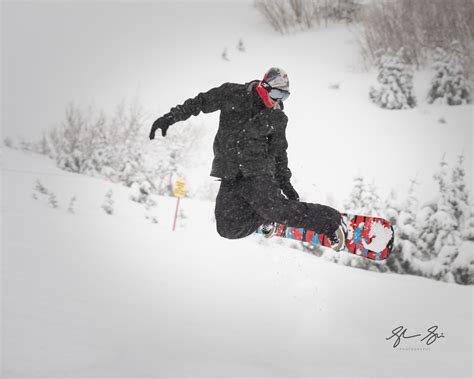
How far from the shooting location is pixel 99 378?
1649 mm

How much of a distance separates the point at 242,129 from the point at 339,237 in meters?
0.97

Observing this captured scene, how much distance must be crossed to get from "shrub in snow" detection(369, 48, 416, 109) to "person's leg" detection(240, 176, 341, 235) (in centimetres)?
894

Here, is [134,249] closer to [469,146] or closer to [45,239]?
[45,239]

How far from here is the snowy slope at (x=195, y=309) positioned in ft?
6.27

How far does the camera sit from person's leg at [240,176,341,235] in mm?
2584

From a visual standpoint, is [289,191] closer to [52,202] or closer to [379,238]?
[379,238]

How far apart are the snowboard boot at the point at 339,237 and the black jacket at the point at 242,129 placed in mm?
585

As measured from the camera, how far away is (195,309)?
266cm

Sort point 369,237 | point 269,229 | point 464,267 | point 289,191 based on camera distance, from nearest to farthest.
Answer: point 369,237 < point 289,191 < point 269,229 < point 464,267

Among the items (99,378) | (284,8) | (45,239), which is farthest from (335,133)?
(99,378)

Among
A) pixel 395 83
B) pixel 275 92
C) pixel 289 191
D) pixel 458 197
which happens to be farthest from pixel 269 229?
pixel 395 83

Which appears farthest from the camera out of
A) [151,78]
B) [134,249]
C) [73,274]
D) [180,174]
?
[151,78]

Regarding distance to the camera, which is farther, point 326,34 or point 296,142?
point 326,34

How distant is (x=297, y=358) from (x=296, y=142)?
27.0 ft
